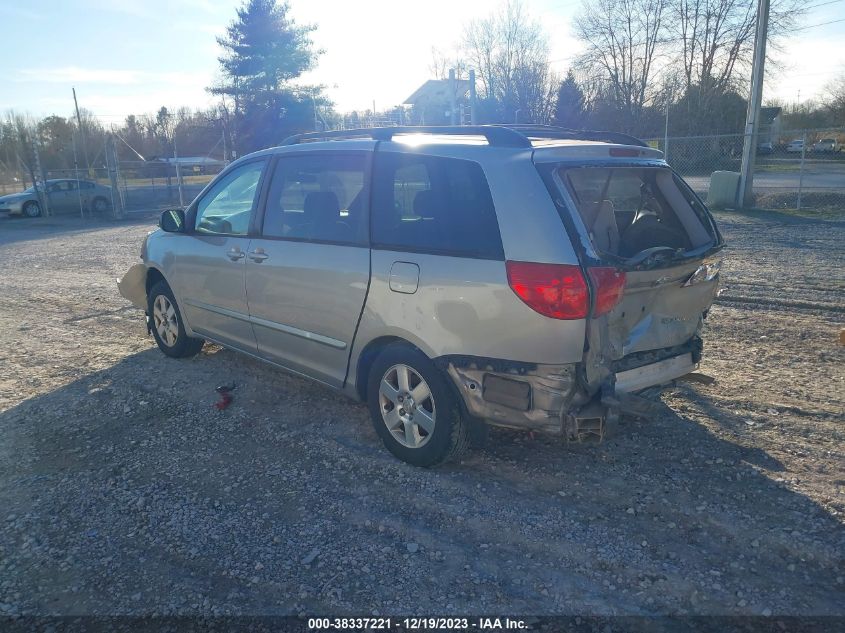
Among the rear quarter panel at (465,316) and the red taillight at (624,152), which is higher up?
the red taillight at (624,152)

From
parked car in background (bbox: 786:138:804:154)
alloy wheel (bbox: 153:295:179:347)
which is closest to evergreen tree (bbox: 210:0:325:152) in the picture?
parked car in background (bbox: 786:138:804:154)

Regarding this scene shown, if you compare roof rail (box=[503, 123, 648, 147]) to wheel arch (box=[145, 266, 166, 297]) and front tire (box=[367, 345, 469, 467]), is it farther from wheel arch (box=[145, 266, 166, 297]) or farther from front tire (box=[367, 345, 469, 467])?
wheel arch (box=[145, 266, 166, 297])

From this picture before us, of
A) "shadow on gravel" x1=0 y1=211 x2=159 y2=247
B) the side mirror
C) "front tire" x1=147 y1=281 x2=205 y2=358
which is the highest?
the side mirror

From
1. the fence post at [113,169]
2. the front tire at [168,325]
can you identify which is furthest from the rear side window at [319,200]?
the fence post at [113,169]

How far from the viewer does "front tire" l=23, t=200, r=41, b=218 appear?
25.6 meters

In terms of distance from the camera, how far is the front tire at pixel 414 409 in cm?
370

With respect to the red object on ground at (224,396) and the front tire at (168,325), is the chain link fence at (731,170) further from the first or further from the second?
the red object on ground at (224,396)

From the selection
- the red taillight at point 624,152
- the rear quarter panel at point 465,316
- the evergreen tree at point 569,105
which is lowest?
the rear quarter panel at point 465,316

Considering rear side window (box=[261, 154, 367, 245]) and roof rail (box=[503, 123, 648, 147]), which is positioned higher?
roof rail (box=[503, 123, 648, 147])

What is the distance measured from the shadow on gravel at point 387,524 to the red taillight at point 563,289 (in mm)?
1079

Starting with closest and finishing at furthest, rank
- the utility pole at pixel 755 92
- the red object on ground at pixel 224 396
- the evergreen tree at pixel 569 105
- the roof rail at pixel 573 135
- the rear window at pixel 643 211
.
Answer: the rear window at pixel 643 211 < the roof rail at pixel 573 135 < the red object on ground at pixel 224 396 < the utility pole at pixel 755 92 < the evergreen tree at pixel 569 105

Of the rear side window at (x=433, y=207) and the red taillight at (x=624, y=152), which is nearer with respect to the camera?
the rear side window at (x=433, y=207)

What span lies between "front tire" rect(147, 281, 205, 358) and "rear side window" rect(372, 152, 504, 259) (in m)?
2.80

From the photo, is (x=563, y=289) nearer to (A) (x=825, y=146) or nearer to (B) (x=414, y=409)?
(B) (x=414, y=409)
